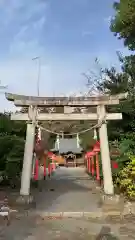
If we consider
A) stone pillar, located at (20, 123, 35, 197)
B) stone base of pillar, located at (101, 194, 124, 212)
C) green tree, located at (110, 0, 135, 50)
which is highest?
green tree, located at (110, 0, 135, 50)

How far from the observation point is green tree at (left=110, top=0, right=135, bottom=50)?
504 inches

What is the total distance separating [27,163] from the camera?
11.2m

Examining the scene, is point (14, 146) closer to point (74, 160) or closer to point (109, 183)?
point (109, 183)

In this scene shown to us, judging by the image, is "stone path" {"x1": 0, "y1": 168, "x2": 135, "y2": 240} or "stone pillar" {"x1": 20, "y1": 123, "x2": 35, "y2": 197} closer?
"stone path" {"x1": 0, "y1": 168, "x2": 135, "y2": 240}

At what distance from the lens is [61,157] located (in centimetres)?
4203

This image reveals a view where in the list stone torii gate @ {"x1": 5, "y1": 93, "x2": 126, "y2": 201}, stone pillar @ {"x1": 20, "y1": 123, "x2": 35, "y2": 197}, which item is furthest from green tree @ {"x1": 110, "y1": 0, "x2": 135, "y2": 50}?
stone pillar @ {"x1": 20, "y1": 123, "x2": 35, "y2": 197}

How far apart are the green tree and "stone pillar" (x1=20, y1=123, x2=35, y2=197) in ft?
21.2

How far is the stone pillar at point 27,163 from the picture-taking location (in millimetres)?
11094

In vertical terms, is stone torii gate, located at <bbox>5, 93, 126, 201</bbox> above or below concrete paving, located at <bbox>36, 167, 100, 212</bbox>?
above

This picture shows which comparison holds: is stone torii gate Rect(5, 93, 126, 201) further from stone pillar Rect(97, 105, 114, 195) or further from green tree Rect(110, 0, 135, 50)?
green tree Rect(110, 0, 135, 50)

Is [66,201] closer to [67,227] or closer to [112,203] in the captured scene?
[112,203]

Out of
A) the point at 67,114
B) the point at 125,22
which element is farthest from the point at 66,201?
the point at 125,22

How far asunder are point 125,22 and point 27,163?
784cm

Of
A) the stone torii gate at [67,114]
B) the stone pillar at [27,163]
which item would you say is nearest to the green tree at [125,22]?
the stone torii gate at [67,114]
